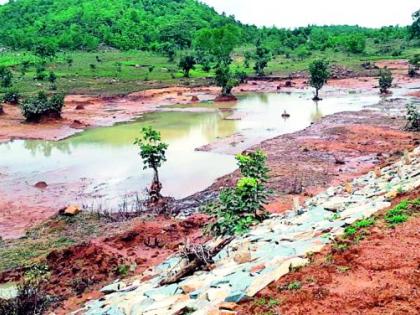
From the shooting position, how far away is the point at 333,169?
937 inches

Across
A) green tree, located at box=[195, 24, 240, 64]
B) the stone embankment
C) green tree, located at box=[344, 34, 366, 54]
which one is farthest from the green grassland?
the stone embankment

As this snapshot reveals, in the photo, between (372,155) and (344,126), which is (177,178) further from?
(344,126)

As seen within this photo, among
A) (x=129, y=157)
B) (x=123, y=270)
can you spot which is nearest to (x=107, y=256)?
Answer: (x=123, y=270)

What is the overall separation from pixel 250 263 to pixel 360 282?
2.76 m

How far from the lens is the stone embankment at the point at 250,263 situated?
9.17 meters

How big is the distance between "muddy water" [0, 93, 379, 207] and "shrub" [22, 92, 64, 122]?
5145 mm

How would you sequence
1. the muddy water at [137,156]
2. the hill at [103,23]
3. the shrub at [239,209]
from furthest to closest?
1. the hill at [103,23]
2. the muddy water at [137,156]
3. the shrub at [239,209]

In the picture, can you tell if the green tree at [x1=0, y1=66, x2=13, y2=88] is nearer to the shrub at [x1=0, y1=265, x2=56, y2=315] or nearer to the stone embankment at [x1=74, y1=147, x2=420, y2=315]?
the stone embankment at [x1=74, y1=147, x2=420, y2=315]

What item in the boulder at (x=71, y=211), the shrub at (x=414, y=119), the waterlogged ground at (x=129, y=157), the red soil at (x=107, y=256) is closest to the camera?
the red soil at (x=107, y=256)

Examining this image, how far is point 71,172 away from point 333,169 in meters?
13.6

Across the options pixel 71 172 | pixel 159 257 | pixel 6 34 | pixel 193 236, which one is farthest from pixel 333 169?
pixel 6 34

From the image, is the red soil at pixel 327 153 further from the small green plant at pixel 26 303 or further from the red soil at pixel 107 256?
the small green plant at pixel 26 303

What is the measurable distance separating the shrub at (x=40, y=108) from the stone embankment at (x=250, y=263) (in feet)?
105

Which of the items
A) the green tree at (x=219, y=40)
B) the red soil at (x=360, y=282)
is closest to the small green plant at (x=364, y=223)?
the red soil at (x=360, y=282)
